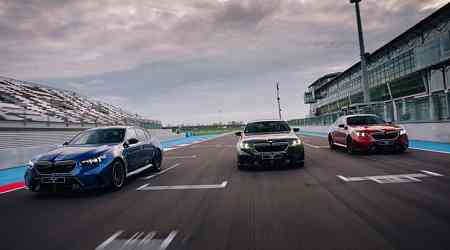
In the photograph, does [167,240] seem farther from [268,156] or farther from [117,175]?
[268,156]

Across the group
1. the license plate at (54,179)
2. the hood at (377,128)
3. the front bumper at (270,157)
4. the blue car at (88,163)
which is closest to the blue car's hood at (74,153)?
the blue car at (88,163)

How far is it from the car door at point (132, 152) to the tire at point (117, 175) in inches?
14.4

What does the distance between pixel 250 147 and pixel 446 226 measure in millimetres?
5454

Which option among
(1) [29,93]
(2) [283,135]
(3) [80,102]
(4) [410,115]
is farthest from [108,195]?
(3) [80,102]

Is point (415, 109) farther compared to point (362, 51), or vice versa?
point (362, 51)

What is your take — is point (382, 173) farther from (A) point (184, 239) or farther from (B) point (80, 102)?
(B) point (80, 102)

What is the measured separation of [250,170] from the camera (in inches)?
356

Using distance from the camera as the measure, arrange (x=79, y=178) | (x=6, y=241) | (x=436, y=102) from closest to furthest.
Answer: (x=6, y=241) → (x=79, y=178) → (x=436, y=102)

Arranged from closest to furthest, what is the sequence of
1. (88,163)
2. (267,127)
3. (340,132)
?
(88,163), (267,127), (340,132)

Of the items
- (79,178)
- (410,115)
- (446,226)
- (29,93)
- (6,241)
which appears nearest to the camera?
(446,226)

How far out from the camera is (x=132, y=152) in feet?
26.3

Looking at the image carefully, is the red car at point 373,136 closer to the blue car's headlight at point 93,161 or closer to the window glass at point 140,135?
the window glass at point 140,135

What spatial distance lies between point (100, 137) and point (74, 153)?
153cm

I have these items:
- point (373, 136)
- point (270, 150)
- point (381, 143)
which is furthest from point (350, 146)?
point (270, 150)
